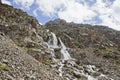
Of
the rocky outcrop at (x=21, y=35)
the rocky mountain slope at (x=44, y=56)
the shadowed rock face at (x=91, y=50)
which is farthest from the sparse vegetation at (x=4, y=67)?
the shadowed rock face at (x=91, y=50)

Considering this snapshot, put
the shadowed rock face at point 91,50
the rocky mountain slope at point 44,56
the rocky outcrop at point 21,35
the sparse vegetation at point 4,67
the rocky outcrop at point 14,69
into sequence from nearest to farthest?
1. the rocky outcrop at point 14,69
2. the sparse vegetation at point 4,67
3. the rocky mountain slope at point 44,56
4. the rocky outcrop at point 21,35
5. the shadowed rock face at point 91,50

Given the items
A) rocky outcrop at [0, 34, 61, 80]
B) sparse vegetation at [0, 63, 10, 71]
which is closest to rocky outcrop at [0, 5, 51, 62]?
rocky outcrop at [0, 34, 61, 80]

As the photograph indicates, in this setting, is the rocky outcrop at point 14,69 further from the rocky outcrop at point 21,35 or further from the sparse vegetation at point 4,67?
the rocky outcrop at point 21,35

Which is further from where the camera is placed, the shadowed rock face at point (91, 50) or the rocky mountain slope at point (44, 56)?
the shadowed rock face at point (91, 50)

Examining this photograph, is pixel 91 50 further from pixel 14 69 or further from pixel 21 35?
pixel 14 69

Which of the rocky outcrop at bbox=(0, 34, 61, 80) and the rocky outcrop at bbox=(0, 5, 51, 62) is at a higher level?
the rocky outcrop at bbox=(0, 5, 51, 62)

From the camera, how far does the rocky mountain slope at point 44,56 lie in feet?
149

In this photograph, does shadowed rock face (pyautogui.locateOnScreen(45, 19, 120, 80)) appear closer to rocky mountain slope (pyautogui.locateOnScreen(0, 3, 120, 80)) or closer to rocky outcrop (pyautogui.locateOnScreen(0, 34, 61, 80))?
rocky mountain slope (pyautogui.locateOnScreen(0, 3, 120, 80))

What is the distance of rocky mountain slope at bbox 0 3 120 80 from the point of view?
149 ft

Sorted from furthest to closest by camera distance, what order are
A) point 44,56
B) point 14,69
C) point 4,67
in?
point 44,56, point 14,69, point 4,67

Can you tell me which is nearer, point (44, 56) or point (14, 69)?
point (14, 69)

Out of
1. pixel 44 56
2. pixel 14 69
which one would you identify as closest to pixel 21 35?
pixel 44 56

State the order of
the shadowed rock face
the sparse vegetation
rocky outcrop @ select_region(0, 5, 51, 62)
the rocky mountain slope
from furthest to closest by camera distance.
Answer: the shadowed rock face, rocky outcrop @ select_region(0, 5, 51, 62), the rocky mountain slope, the sparse vegetation

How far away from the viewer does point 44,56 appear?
85.8m
